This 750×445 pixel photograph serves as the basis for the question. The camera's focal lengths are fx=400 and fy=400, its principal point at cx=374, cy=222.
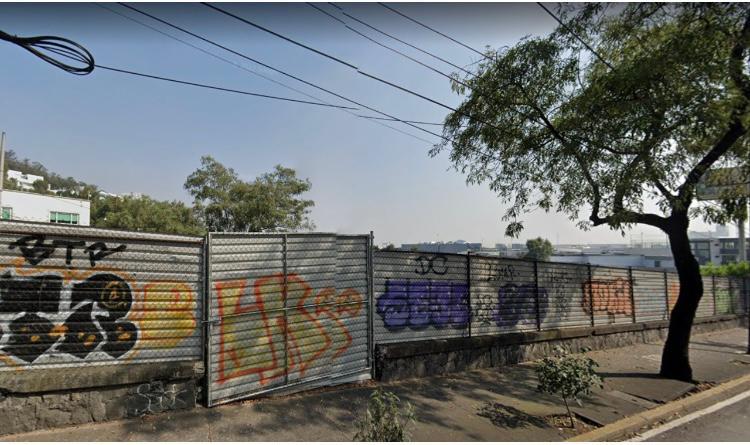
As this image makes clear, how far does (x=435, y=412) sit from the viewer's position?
5562mm

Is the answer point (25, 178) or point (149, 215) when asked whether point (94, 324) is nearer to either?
point (149, 215)

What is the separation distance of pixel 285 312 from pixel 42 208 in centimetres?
4500

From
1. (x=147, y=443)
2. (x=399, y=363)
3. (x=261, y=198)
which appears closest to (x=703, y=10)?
(x=399, y=363)

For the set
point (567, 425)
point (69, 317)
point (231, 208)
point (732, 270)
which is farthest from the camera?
point (231, 208)

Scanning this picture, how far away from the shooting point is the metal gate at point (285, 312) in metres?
5.29

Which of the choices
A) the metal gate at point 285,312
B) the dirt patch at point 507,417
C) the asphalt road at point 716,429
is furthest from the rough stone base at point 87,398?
the asphalt road at point 716,429

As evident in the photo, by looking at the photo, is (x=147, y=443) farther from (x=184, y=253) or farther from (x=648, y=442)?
(x=648, y=442)

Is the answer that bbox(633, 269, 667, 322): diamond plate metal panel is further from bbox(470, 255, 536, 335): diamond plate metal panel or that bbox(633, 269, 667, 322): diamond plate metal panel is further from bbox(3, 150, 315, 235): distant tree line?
bbox(3, 150, 315, 235): distant tree line

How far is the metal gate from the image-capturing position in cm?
529

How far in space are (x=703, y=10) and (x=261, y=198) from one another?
28160 mm

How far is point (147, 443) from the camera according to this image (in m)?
4.06

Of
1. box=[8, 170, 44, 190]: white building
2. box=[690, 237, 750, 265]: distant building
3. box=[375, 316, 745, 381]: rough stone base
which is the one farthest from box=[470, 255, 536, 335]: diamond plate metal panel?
box=[8, 170, 44, 190]: white building

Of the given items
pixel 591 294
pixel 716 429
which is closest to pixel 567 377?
pixel 716 429

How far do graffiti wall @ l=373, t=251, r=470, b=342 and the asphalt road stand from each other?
3.58m
